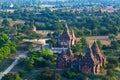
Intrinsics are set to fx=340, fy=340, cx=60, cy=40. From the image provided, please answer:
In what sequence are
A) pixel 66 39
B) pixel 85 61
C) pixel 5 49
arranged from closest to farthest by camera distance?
pixel 85 61, pixel 5 49, pixel 66 39

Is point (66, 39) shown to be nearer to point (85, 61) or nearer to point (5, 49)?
point (5, 49)

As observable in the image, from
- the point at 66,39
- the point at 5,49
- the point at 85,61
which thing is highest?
the point at 66,39

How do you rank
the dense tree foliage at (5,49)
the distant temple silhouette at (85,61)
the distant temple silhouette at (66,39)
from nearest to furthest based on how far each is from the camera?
the distant temple silhouette at (85,61)
the dense tree foliage at (5,49)
the distant temple silhouette at (66,39)

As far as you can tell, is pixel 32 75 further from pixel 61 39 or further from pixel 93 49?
pixel 61 39

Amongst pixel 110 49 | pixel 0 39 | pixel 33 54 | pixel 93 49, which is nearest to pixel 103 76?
pixel 93 49

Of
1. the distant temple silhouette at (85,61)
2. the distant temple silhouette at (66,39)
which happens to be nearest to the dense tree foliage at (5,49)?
the distant temple silhouette at (66,39)

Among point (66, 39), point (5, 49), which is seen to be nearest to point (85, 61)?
point (5, 49)

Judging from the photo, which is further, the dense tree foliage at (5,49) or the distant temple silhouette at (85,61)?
the dense tree foliage at (5,49)

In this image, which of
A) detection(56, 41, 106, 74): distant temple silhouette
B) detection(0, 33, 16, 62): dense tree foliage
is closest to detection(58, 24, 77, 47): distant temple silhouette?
detection(0, 33, 16, 62): dense tree foliage

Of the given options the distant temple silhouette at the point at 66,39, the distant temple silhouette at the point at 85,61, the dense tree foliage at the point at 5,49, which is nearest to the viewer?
the distant temple silhouette at the point at 85,61

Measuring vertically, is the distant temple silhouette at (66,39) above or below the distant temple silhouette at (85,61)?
above

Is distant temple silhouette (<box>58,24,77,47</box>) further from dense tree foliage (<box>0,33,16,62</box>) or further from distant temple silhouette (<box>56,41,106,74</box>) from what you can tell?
distant temple silhouette (<box>56,41,106,74</box>)

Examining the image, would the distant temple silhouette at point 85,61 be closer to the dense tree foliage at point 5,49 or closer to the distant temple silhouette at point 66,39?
the dense tree foliage at point 5,49
